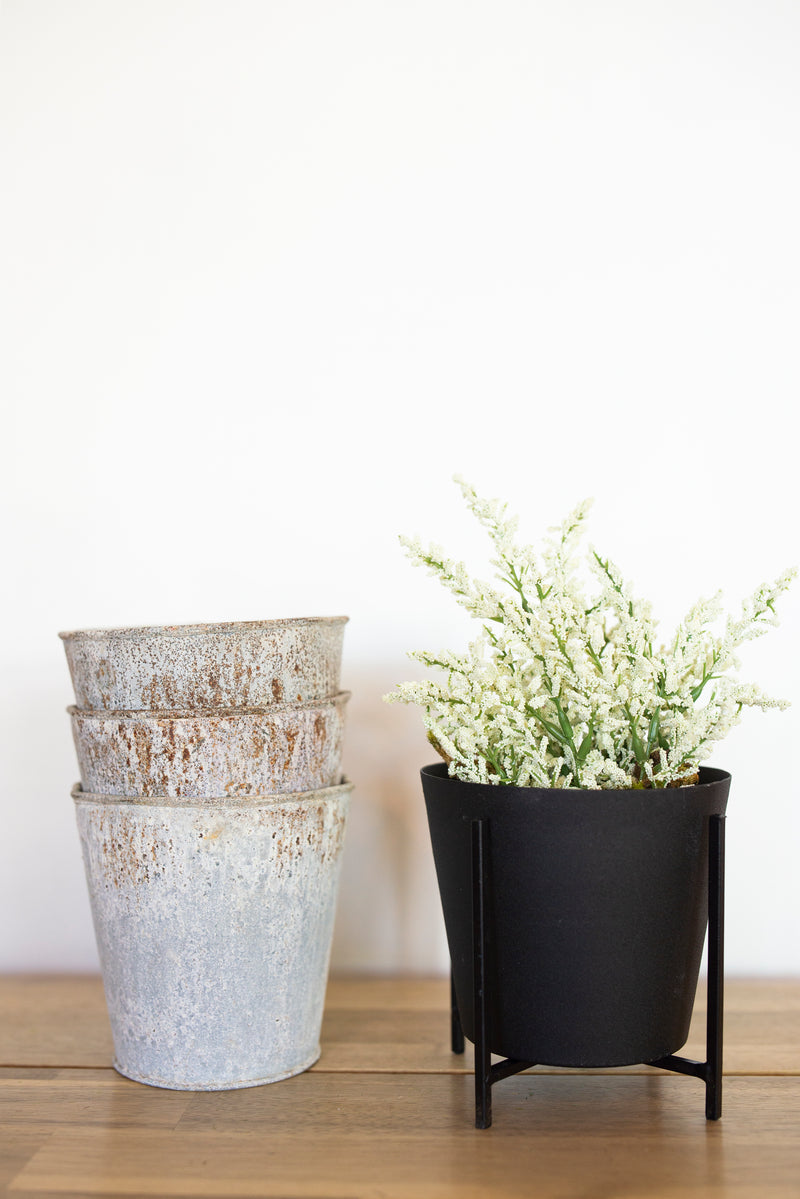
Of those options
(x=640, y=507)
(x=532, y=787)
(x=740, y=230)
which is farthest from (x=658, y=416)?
(x=532, y=787)

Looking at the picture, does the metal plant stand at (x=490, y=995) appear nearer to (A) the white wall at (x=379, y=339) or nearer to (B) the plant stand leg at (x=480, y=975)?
(B) the plant stand leg at (x=480, y=975)

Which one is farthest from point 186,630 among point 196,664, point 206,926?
point 206,926

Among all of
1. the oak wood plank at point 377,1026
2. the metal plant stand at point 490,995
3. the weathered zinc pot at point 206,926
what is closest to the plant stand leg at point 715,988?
the metal plant stand at point 490,995

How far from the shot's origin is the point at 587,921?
0.81m

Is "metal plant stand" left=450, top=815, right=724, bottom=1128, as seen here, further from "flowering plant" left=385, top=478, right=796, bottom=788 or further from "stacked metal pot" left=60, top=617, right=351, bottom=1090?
"stacked metal pot" left=60, top=617, right=351, bottom=1090

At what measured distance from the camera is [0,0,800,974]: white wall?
1257 millimetres

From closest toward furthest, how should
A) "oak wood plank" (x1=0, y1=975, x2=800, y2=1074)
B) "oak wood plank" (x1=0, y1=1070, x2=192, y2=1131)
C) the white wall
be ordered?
"oak wood plank" (x1=0, y1=1070, x2=192, y2=1131), "oak wood plank" (x1=0, y1=975, x2=800, y2=1074), the white wall

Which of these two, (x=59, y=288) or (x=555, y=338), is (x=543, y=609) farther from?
(x=59, y=288)

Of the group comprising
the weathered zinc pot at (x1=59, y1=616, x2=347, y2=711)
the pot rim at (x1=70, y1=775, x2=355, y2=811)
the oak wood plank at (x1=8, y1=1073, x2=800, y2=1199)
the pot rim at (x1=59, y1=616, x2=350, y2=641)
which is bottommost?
the oak wood plank at (x1=8, y1=1073, x2=800, y2=1199)

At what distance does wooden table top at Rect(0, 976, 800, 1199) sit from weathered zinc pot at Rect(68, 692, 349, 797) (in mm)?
269

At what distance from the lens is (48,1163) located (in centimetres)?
79

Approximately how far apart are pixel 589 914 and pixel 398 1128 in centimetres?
24

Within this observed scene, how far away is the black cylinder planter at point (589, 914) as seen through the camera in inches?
31.7

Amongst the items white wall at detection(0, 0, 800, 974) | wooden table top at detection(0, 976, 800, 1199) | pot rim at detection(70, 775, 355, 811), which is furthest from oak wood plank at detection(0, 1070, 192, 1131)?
white wall at detection(0, 0, 800, 974)
